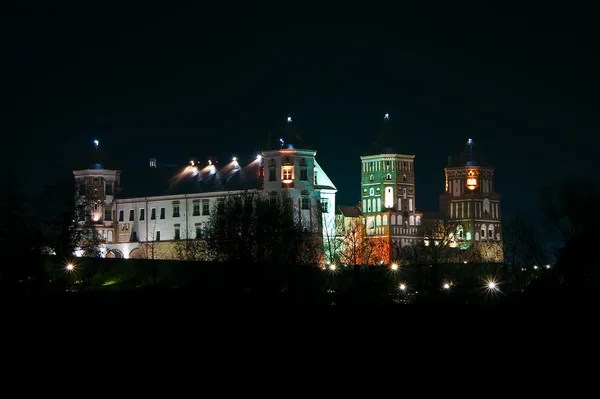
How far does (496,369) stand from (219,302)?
1521cm

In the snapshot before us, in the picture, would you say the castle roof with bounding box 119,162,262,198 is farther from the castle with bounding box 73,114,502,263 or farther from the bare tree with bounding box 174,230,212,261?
the bare tree with bounding box 174,230,212,261

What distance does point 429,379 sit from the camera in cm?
5606

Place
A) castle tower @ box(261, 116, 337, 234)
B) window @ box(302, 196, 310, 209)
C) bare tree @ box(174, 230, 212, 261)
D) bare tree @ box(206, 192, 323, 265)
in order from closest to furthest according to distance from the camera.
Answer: bare tree @ box(206, 192, 323, 265) < bare tree @ box(174, 230, 212, 261) < castle tower @ box(261, 116, 337, 234) < window @ box(302, 196, 310, 209)

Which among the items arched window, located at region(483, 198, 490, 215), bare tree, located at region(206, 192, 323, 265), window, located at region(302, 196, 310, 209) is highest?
arched window, located at region(483, 198, 490, 215)

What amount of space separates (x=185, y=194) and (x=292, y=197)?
1344 centimetres

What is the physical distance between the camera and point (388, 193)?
16538cm

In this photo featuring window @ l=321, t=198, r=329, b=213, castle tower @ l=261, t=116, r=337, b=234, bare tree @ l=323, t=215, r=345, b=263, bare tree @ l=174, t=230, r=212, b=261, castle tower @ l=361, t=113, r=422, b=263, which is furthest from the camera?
castle tower @ l=361, t=113, r=422, b=263

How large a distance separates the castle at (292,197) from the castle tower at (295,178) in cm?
9

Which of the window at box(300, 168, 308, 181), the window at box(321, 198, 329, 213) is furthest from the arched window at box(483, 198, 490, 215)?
the window at box(300, 168, 308, 181)

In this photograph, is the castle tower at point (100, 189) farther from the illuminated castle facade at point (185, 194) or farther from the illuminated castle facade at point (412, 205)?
the illuminated castle facade at point (412, 205)

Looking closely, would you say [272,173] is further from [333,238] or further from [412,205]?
[412,205]

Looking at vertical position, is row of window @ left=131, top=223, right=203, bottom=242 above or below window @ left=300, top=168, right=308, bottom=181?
below

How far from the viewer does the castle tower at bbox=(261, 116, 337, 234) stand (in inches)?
5463

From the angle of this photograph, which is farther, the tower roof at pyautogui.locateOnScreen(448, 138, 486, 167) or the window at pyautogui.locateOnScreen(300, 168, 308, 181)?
the tower roof at pyautogui.locateOnScreen(448, 138, 486, 167)
